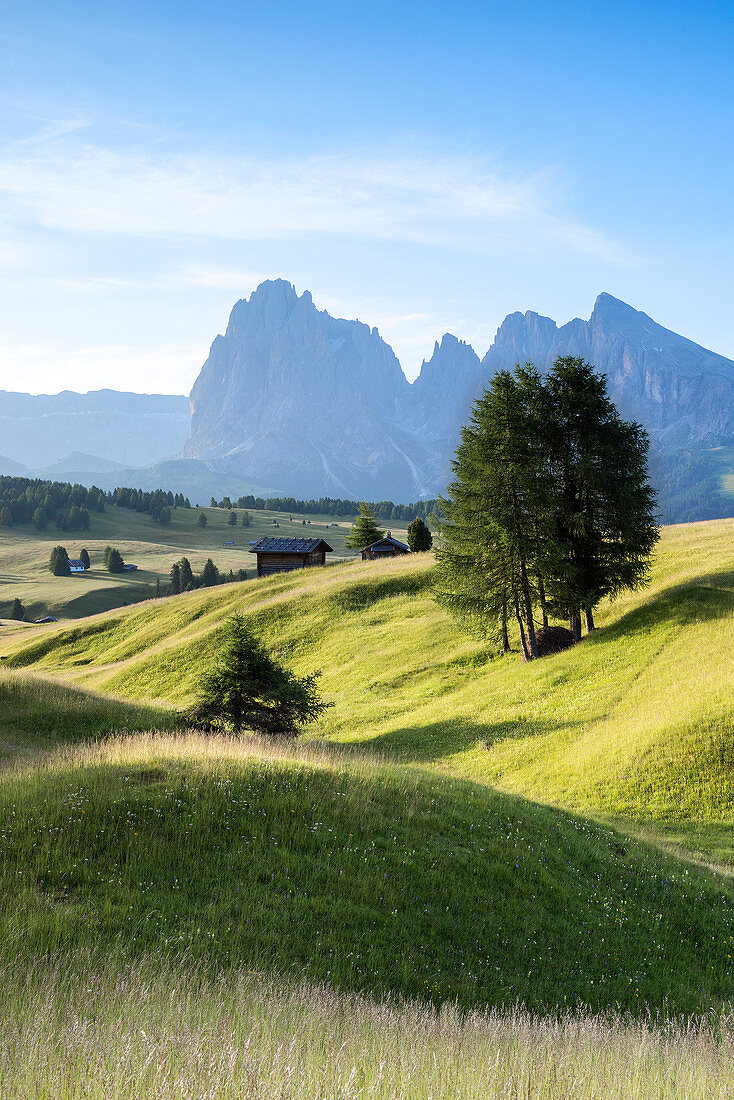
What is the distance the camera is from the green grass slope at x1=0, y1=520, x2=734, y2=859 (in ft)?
63.4

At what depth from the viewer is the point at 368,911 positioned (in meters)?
8.74

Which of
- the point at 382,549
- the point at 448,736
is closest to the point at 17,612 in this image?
the point at 382,549

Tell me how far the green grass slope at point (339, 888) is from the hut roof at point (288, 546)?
6632cm

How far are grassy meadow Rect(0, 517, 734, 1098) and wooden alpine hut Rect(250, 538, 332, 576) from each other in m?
54.9

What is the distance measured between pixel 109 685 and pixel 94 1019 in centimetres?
4401

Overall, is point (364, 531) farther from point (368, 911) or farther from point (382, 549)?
point (368, 911)

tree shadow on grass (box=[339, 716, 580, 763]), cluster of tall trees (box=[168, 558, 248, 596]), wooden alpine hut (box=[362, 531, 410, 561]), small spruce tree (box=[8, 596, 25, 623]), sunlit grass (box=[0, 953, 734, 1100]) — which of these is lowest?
small spruce tree (box=[8, 596, 25, 623])

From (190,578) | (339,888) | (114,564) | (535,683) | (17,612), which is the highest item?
(339,888)

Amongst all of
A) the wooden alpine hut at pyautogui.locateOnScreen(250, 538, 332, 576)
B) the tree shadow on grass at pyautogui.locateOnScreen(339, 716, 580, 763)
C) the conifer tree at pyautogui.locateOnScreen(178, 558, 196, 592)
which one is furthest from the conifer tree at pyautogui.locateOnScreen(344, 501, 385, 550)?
the conifer tree at pyautogui.locateOnScreen(178, 558, 196, 592)

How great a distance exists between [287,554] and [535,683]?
53.6 meters

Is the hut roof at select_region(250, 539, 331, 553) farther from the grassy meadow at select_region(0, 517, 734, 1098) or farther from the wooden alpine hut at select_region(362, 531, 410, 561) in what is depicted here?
the grassy meadow at select_region(0, 517, 734, 1098)

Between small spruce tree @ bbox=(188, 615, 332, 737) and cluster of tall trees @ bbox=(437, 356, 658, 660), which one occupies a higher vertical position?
cluster of tall trees @ bbox=(437, 356, 658, 660)

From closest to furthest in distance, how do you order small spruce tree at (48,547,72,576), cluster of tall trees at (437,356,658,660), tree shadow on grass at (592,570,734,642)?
tree shadow on grass at (592,570,734,642)
cluster of tall trees at (437,356,658,660)
small spruce tree at (48,547,72,576)

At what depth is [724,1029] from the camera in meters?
6.92
